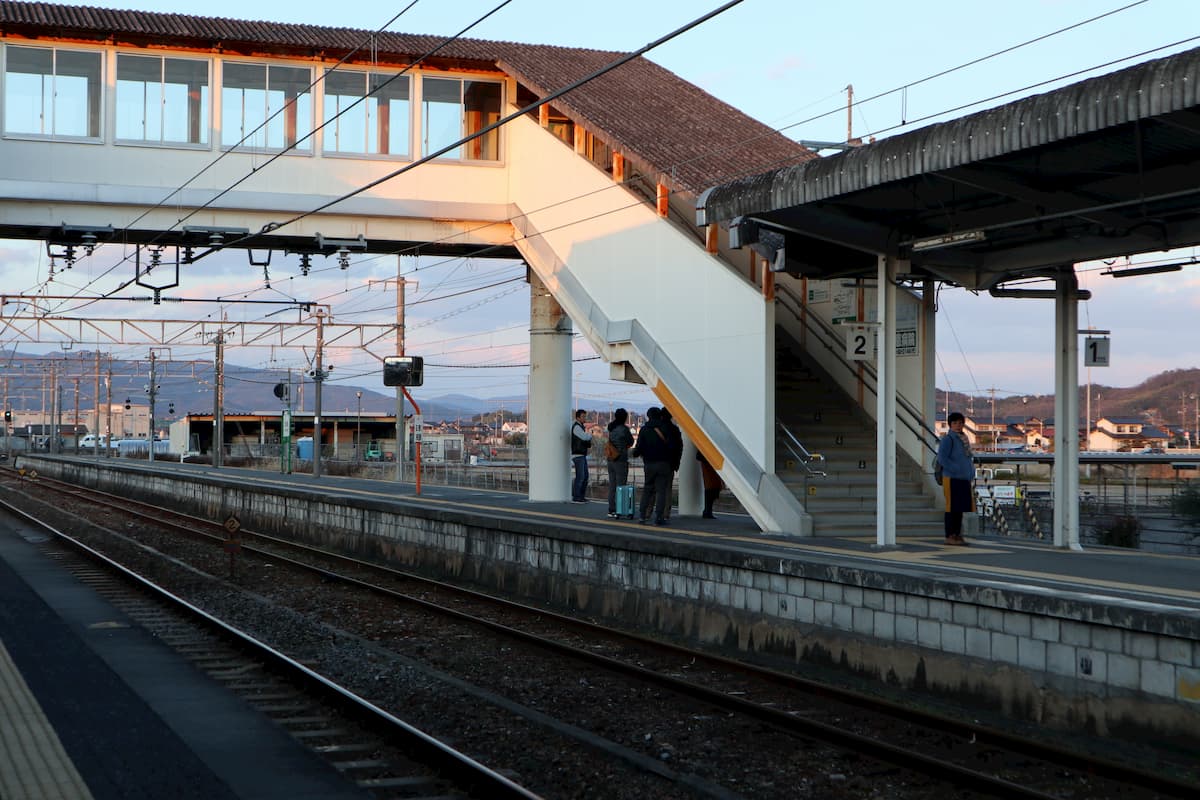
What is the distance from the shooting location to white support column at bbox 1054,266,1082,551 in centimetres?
1465

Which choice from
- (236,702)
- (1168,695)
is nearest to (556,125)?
(236,702)

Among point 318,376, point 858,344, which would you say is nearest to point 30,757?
point 858,344

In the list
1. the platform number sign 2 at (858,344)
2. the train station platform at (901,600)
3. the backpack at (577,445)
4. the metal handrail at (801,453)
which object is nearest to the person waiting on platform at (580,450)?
the backpack at (577,445)

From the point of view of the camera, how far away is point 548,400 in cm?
2517

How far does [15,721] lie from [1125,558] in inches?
450

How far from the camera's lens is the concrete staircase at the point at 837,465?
17203 mm

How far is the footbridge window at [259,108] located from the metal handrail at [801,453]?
1230 centimetres

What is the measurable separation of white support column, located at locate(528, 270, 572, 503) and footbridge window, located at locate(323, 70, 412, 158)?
4311 mm

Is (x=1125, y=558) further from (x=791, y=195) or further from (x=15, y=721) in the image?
(x=15, y=721)

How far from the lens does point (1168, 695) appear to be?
28.3 ft

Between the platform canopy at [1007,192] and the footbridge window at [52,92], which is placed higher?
the footbridge window at [52,92]

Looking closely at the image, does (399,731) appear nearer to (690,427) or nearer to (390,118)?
(690,427)

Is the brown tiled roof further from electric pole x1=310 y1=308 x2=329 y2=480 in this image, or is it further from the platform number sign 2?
electric pole x1=310 y1=308 x2=329 y2=480

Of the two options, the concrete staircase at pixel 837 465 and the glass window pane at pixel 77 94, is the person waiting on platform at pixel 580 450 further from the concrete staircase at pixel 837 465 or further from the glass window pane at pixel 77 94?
the glass window pane at pixel 77 94
